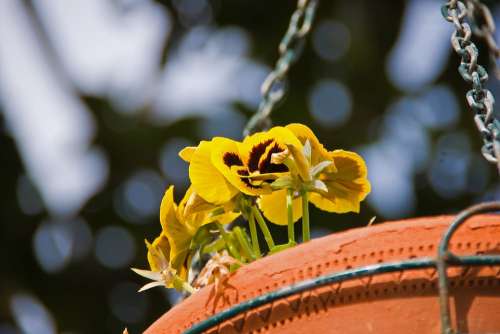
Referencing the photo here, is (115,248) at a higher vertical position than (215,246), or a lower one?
lower

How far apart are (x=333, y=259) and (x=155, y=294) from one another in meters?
2.92

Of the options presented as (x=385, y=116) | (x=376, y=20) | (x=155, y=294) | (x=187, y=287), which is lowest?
(x=155, y=294)

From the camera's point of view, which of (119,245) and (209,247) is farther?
(119,245)

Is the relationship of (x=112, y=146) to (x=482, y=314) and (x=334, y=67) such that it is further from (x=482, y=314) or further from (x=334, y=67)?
(x=482, y=314)

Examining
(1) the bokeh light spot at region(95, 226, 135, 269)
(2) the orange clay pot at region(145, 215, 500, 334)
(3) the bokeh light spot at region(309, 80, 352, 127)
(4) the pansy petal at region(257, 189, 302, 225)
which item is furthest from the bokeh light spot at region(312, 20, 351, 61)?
(2) the orange clay pot at region(145, 215, 500, 334)

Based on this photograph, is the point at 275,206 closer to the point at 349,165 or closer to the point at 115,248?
the point at 349,165

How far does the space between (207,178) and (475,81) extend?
10.9 inches

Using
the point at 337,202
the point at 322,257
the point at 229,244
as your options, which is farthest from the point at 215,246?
the point at 322,257

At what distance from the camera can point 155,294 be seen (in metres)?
3.88

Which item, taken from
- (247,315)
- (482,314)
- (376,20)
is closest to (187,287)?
(247,315)

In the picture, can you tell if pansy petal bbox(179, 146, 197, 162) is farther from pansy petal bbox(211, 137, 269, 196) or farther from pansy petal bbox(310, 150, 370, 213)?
pansy petal bbox(310, 150, 370, 213)

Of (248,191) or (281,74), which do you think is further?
(281,74)

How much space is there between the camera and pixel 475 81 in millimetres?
1111

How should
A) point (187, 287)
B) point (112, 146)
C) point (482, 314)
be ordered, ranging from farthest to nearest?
1. point (112, 146)
2. point (187, 287)
3. point (482, 314)
